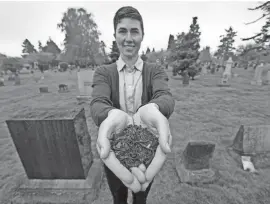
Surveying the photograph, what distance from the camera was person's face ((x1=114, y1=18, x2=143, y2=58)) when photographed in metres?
1.19

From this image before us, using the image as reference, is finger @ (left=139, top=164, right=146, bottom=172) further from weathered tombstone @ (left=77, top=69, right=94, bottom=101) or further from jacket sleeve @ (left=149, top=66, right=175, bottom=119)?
weathered tombstone @ (left=77, top=69, right=94, bottom=101)

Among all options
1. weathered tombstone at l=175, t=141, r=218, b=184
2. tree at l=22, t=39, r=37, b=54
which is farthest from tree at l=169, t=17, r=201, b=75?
tree at l=22, t=39, r=37, b=54

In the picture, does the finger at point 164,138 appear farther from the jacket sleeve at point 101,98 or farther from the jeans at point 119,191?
the jeans at point 119,191

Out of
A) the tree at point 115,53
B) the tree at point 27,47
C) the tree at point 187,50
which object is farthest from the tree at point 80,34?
the tree at point 27,47

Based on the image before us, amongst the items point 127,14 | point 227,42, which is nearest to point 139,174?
point 127,14

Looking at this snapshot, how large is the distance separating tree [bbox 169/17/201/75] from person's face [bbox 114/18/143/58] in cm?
1474

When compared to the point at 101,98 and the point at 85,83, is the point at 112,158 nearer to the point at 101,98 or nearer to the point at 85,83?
the point at 101,98

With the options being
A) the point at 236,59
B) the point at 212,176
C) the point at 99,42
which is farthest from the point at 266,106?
the point at 236,59

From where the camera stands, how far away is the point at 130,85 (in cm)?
130

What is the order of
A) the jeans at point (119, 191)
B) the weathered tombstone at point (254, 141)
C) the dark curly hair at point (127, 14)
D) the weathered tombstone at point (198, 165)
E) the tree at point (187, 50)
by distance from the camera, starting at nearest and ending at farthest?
the dark curly hair at point (127, 14)
the jeans at point (119, 191)
the weathered tombstone at point (198, 165)
the weathered tombstone at point (254, 141)
the tree at point (187, 50)

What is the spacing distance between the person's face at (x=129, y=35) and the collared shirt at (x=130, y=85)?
0.39 feet

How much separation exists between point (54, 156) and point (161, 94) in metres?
2.07

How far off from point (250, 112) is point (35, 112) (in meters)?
7.60

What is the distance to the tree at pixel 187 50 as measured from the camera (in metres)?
14.8
